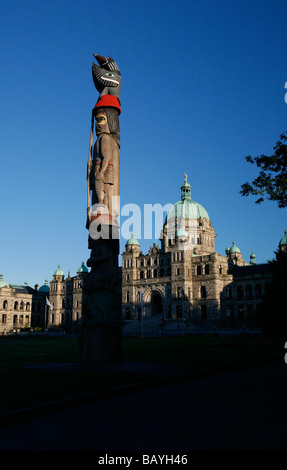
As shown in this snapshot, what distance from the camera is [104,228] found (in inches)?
772

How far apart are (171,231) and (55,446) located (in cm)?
9203

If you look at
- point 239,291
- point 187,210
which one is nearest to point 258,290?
point 239,291

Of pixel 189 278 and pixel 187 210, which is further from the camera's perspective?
pixel 187 210

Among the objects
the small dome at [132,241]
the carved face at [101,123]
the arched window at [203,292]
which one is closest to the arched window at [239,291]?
the arched window at [203,292]

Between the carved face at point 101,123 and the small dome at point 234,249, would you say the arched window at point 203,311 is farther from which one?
the carved face at point 101,123

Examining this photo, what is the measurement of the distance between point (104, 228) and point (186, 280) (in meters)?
71.1

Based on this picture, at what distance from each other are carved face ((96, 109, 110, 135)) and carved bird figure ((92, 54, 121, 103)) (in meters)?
1.33

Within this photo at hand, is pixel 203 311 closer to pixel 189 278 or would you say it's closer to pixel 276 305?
pixel 189 278

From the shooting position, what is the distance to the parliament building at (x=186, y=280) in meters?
88.1

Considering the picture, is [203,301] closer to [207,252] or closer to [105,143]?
[207,252]

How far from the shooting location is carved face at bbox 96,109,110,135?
68.6 ft

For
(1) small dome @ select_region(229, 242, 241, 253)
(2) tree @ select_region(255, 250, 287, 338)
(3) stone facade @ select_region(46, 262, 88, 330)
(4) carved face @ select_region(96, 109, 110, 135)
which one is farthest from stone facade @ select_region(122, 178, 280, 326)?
(4) carved face @ select_region(96, 109, 110, 135)

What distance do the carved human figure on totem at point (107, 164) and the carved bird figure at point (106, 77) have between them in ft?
4.14
